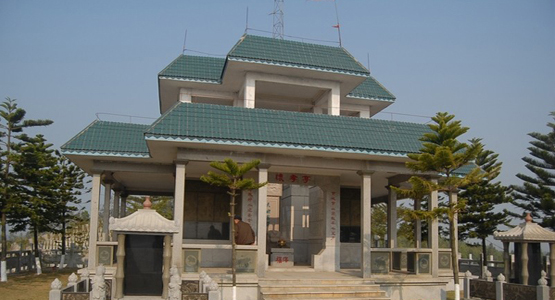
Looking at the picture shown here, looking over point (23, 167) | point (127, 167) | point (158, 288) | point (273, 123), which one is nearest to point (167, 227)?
point (158, 288)

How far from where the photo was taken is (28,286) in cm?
1731

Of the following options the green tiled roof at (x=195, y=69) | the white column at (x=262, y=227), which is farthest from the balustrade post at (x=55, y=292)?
the green tiled roof at (x=195, y=69)

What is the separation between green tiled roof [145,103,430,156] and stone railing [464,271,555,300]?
389cm

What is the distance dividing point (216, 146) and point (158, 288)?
3668mm

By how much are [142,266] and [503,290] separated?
877 centimetres

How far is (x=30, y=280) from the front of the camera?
18.9 metres

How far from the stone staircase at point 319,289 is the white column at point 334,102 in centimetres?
563

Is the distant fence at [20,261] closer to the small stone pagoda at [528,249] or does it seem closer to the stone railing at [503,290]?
the stone railing at [503,290]

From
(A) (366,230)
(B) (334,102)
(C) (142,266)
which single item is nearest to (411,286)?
(A) (366,230)

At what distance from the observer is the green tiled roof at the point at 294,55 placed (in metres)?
15.7

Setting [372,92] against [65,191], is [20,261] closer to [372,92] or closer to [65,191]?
[65,191]

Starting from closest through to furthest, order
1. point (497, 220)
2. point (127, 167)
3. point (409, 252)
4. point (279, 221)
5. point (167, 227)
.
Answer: point (167, 227)
point (409, 252)
point (127, 167)
point (279, 221)
point (497, 220)

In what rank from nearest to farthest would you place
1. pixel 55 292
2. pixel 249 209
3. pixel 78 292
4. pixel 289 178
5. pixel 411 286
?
pixel 55 292 < pixel 78 292 < pixel 411 286 < pixel 249 209 < pixel 289 178

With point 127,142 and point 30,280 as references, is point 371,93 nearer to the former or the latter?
point 127,142
